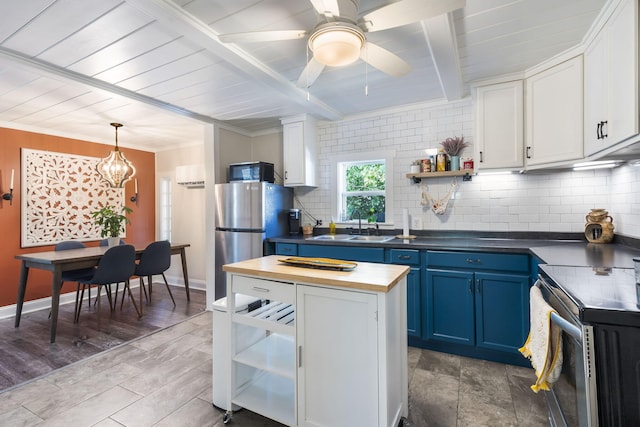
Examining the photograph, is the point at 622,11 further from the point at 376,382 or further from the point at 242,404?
the point at 242,404

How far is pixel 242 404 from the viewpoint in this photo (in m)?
1.75

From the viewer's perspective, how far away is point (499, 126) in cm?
267

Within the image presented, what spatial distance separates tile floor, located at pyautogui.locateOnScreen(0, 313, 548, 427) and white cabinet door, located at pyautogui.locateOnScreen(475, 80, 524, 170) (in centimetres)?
168

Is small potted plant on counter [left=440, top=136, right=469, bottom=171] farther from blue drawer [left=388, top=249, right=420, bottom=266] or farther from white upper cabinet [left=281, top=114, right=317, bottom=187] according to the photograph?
white upper cabinet [left=281, top=114, right=317, bottom=187]

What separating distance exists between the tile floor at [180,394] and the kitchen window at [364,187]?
1.58 m

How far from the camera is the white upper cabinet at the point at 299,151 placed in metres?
3.70

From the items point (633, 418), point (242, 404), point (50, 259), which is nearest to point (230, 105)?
point (50, 259)

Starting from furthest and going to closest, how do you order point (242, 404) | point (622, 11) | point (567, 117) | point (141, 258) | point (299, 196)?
point (299, 196) → point (141, 258) → point (567, 117) → point (242, 404) → point (622, 11)

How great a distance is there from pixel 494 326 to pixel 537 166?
→ 1342 millimetres

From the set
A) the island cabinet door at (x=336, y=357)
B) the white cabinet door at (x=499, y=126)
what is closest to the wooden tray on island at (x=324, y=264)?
the island cabinet door at (x=336, y=357)

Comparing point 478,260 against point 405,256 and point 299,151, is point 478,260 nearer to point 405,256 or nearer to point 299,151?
point 405,256

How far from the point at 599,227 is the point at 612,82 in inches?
47.4

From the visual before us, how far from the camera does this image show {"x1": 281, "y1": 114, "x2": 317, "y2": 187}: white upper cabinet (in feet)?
12.1

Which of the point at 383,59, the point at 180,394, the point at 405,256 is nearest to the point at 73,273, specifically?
the point at 180,394
